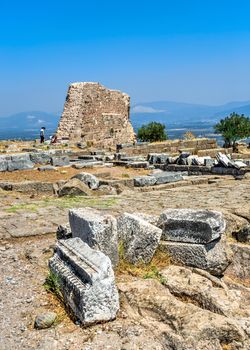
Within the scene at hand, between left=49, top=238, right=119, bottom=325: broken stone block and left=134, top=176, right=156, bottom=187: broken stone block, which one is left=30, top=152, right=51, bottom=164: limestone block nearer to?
left=134, top=176, right=156, bottom=187: broken stone block

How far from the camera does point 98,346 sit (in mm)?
3766

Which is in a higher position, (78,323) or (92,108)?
(92,108)

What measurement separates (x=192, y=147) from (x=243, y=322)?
2248 centimetres

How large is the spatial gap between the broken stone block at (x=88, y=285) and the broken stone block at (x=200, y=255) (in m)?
1.46

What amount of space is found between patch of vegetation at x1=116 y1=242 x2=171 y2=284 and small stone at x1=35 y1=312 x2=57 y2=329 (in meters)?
1.17

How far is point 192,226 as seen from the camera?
5.95m

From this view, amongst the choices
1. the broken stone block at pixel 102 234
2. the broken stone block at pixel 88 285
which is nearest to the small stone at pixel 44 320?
the broken stone block at pixel 88 285

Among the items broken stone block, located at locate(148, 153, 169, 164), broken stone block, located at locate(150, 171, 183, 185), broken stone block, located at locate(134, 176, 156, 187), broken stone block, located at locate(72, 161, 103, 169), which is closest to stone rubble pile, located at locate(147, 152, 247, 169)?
broken stone block, located at locate(148, 153, 169, 164)

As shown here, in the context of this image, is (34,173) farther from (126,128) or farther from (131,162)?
(126,128)

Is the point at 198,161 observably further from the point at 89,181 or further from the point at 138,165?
the point at 89,181

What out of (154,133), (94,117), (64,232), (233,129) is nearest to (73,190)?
(64,232)

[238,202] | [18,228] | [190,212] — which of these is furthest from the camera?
[238,202]

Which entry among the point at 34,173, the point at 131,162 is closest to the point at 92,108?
the point at 131,162

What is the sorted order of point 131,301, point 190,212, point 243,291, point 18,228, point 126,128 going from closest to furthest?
point 131,301
point 243,291
point 190,212
point 18,228
point 126,128
